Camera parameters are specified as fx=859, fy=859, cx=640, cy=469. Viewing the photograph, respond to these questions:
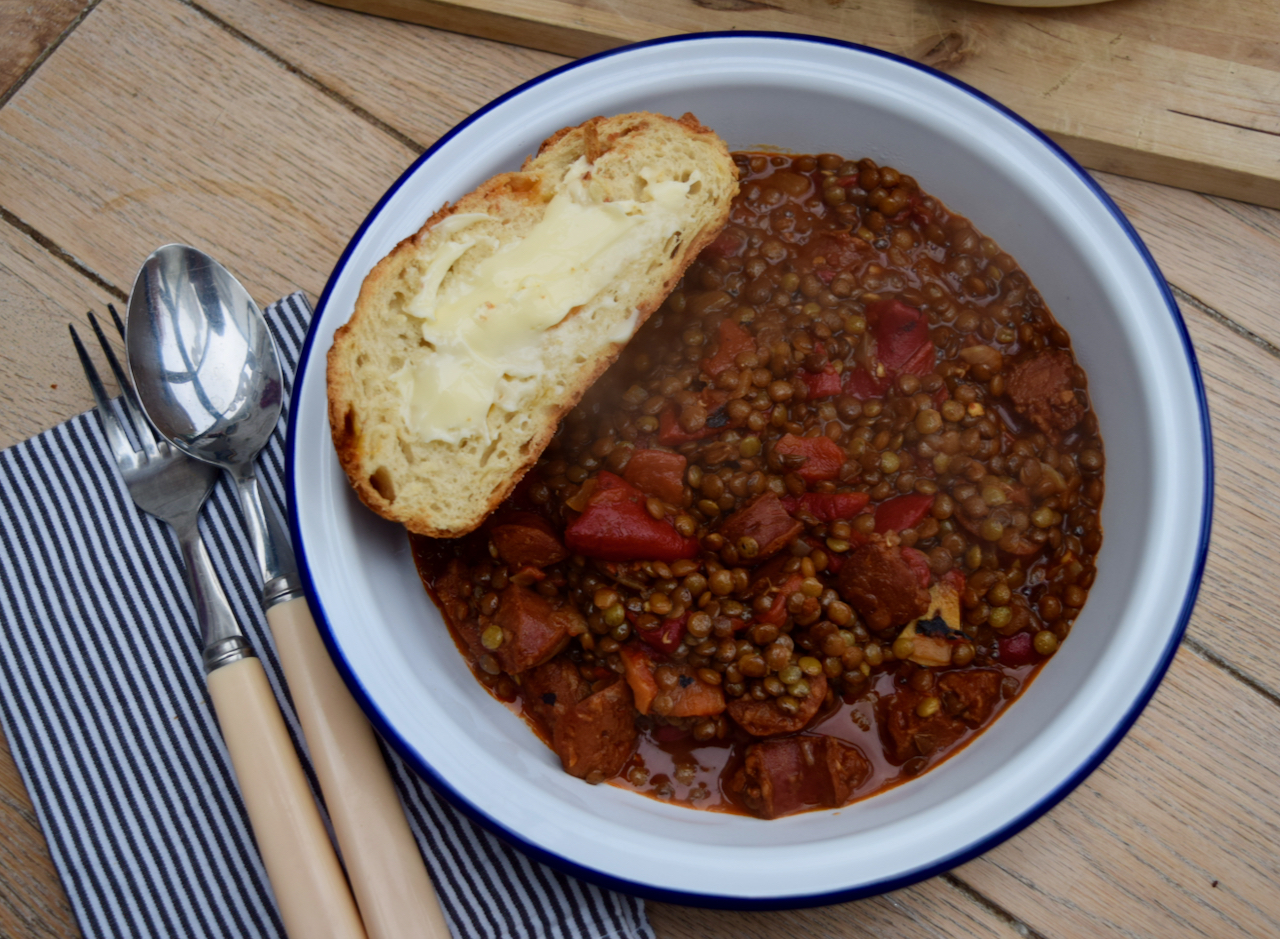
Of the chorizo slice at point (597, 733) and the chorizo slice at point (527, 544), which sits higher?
the chorizo slice at point (527, 544)

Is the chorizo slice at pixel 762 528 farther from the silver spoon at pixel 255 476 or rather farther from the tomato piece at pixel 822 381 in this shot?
the silver spoon at pixel 255 476

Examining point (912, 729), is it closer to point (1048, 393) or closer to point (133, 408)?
point (1048, 393)

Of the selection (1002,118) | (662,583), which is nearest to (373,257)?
(662,583)

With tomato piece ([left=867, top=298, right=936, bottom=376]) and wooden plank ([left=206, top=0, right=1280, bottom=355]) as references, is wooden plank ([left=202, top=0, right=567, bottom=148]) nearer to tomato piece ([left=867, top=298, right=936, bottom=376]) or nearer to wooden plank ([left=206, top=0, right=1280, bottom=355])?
wooden plank ([left=206, top=0, right=1280, bottom=355])

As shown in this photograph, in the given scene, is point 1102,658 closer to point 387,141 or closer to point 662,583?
point 662,583

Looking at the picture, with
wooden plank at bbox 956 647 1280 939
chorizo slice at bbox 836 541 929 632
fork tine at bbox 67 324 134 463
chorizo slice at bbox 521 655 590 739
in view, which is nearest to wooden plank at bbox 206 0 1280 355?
fork tine at bbox 67 324 134 463

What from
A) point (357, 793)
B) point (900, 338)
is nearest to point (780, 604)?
point (900, 338)

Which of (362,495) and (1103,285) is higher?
(1103,285)

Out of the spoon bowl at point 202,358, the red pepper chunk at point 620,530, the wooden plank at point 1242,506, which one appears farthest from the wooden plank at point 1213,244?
the spoon bowl at point 202,358
